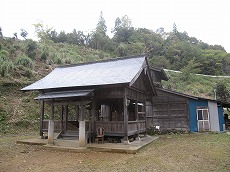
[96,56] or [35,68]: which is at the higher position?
[96,56]

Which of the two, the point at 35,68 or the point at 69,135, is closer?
the point at 69,135

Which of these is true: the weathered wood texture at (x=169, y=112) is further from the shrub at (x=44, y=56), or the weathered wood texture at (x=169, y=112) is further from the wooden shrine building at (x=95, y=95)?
the shrub at (x=44, y=56)

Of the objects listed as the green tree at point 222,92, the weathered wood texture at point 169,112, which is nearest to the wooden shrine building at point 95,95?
the weathered wood texture at point 169,112

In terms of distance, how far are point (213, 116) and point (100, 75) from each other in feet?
39.1

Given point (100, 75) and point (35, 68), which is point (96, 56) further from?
point (100, 75)

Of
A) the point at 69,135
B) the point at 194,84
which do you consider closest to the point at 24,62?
the point at 69,135

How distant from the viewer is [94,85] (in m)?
11.2

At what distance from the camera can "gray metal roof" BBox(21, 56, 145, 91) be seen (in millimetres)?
11549

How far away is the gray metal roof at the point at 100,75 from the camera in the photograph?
11549 mm

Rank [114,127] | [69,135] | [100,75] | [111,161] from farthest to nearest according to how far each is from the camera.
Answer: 1. [69,135]
2. [100,75]
3. [114,127]
4. [111,161]

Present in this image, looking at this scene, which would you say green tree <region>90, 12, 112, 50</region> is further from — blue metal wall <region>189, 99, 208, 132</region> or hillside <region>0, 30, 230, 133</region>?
blue metal wall <region>189, 99, 208, 132</region>

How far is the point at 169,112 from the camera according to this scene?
769 inches

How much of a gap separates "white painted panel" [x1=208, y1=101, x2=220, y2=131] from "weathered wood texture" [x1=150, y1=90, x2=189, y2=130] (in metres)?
2.13

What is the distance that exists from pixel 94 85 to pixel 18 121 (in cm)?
992
